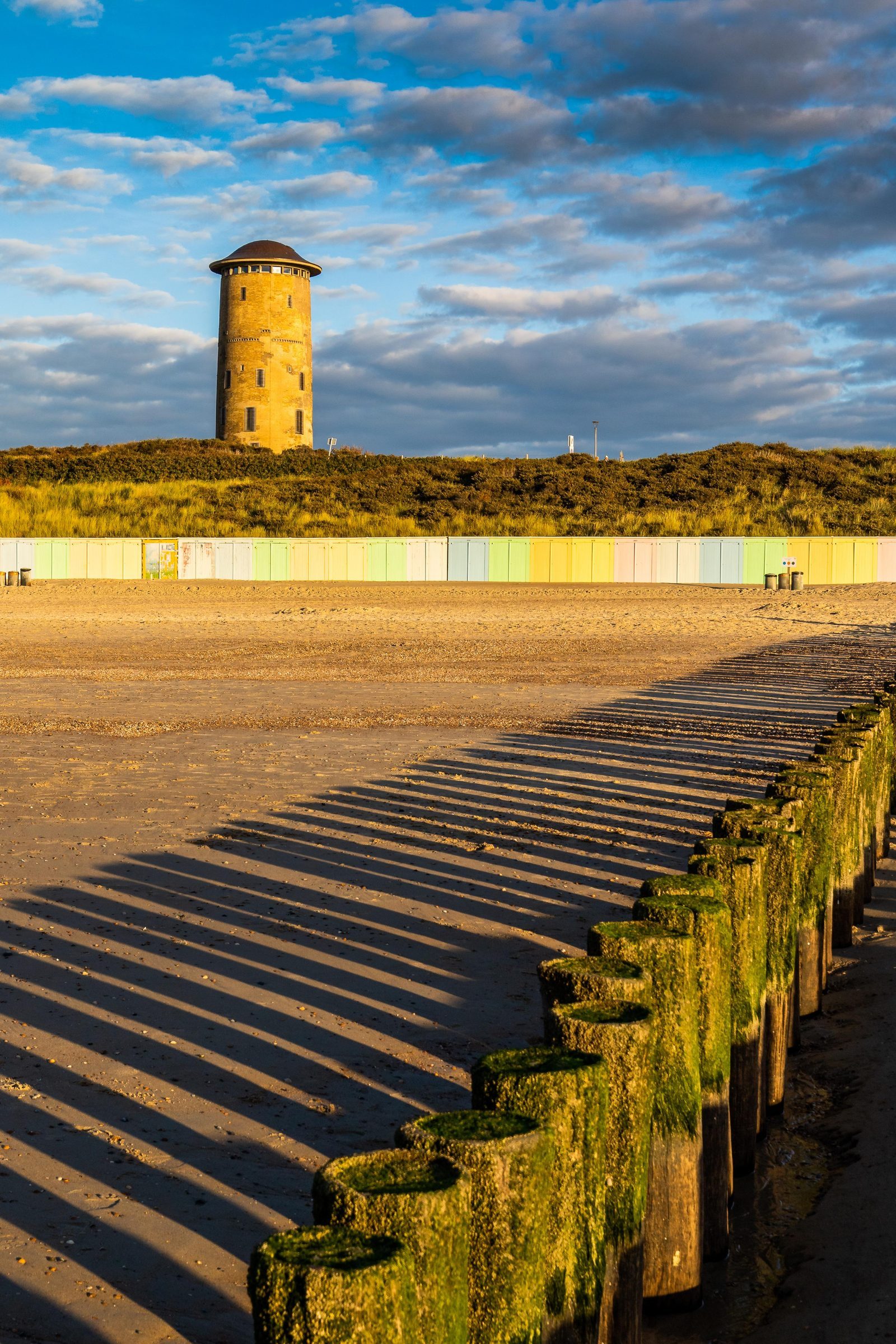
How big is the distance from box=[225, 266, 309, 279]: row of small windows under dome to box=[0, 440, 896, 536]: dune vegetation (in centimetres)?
825

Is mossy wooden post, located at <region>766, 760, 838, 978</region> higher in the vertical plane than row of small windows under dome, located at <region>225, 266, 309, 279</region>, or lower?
lower

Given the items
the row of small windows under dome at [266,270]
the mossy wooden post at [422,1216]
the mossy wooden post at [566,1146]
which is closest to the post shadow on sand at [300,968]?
the mossy wooden post at [566,1146]

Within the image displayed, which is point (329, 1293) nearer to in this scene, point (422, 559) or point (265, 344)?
point (422, 559)

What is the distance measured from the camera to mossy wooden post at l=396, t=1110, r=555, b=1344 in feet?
7.14

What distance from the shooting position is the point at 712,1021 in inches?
137

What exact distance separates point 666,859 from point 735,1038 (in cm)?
307

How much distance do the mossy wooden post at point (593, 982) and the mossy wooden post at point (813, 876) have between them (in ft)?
7.05

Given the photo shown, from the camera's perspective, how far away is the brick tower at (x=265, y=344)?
60719 millimetres

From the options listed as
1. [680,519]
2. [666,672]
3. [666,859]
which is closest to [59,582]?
[680,519]

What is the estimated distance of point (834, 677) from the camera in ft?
52.0

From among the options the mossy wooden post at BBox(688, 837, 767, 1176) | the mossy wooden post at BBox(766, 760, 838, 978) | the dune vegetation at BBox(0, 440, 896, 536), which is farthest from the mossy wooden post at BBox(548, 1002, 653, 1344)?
the dune vegetation at BBox(0, 440, 896, 536)

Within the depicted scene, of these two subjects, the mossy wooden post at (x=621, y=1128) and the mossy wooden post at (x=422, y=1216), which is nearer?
the mossy wooden post at (x=422, y=1216)

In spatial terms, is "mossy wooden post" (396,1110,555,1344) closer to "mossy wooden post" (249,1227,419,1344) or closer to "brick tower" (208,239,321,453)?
"mossy wooden post" (249,1227,419,1344)

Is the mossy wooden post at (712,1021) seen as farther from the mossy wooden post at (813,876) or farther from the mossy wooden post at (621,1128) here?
the mossy wooden post at (813,876)
